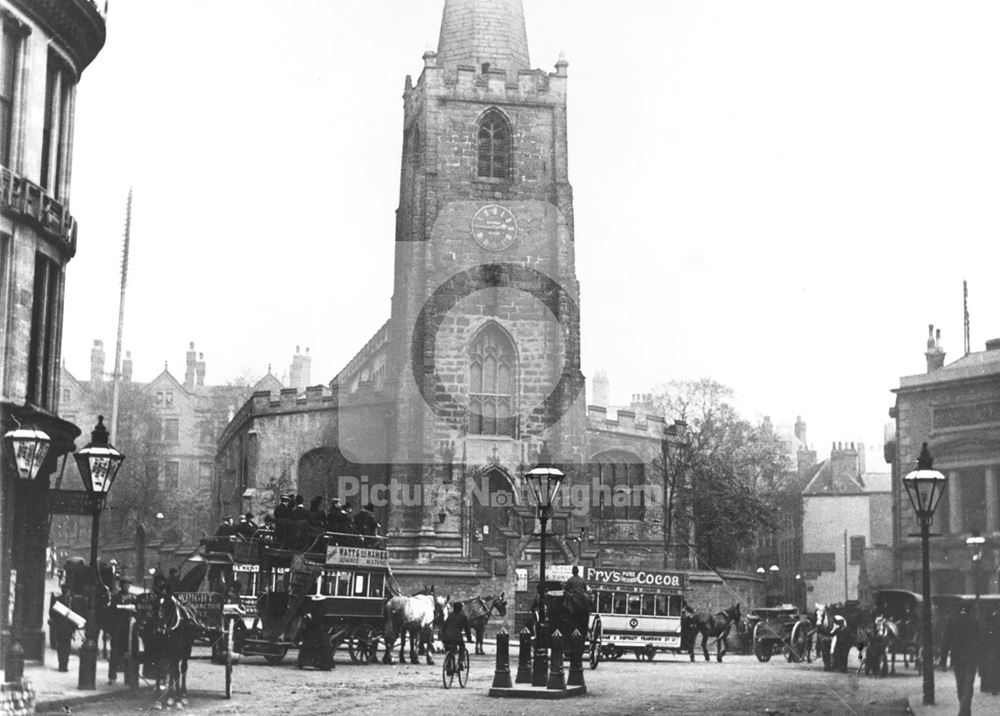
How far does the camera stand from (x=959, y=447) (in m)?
35.7

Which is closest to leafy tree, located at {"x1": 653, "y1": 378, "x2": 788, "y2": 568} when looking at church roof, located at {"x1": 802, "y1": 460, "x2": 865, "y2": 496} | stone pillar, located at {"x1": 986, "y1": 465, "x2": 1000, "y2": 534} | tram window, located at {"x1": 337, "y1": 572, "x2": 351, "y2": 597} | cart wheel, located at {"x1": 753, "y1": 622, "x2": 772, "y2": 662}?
church roof, located at {"x1": 802, "y1": 460, "x2": 865, "y2": 496}

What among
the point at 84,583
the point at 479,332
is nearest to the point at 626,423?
the point at 479,332

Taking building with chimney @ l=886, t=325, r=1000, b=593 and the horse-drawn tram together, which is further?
building with chimney @ l=886, t=325, r=1000, b=593

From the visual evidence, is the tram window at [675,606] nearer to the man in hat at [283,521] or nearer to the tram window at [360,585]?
the tram window at [360,585]

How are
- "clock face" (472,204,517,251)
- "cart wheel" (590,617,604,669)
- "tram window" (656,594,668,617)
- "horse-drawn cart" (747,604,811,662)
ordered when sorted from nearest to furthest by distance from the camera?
1. "cart wheel" (590,617,604,669)
2. "tram window" (656,594,668,617)
3. "horse-drawn cart" (747,604,811,662)
4. "clock face" (472,204,517,251)

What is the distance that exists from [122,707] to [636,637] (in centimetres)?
1932

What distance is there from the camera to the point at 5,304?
2347cm

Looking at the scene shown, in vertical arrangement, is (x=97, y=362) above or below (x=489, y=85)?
below

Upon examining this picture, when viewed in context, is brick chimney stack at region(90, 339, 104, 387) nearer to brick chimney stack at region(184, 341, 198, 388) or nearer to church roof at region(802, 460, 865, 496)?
brick chimney stack at region(184, 341, 198, 388)

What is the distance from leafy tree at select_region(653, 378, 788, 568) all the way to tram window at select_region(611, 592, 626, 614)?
953 inches

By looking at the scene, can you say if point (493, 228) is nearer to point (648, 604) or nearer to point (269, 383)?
point (648, 604)

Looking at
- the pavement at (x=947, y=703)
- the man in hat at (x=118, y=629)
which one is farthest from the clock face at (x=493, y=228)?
the pavement at (x=947, y=703)

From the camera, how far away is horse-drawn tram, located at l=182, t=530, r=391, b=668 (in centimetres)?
2819

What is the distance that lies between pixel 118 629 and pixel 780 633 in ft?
75.2
